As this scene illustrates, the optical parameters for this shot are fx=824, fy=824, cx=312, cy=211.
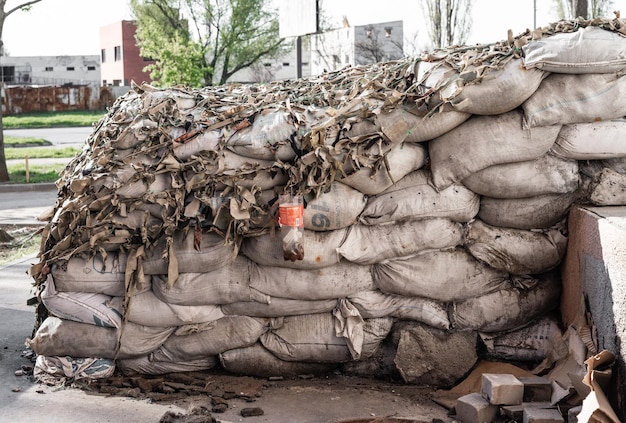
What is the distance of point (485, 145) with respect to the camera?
479cm

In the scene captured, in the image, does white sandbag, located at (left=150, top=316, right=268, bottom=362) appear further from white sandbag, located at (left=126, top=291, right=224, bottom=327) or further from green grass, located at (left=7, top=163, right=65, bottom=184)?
green grass, located at (left=7, top=163, right=65, bottom=184)

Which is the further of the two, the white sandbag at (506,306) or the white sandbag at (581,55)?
the white sandbag at (506,306)

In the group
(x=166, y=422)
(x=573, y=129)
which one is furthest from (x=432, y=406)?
(x=573, y=129)

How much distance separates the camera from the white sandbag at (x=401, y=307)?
5.04 metres

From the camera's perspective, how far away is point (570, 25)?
495 centimetres

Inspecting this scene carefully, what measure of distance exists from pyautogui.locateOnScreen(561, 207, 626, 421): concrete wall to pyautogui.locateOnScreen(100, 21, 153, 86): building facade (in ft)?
176

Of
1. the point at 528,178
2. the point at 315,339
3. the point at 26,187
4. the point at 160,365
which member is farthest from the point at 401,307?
the point at 26,187

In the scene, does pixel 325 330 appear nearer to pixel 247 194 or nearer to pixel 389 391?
pixel 389 391

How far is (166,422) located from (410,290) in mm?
1619

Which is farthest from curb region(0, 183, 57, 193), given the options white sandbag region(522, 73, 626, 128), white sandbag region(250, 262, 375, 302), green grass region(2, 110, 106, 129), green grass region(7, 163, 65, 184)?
green grass region(2, 110, 106, 129)

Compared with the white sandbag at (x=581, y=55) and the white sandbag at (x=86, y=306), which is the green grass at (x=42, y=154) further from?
the white sandbag at (x=581, y=55)

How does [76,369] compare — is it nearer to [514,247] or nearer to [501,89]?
[514,247]

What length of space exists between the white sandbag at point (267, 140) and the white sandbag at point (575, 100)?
1.41m

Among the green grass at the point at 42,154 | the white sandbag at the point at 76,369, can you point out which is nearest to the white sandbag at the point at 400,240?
the white sandbag at the point at 76,369
